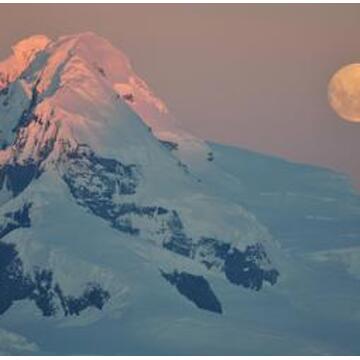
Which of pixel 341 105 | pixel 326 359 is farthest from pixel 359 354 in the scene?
pixel 341 105

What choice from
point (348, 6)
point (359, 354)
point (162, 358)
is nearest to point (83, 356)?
point (162, 358)

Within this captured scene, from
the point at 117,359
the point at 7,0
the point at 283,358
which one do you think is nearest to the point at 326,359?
the point at 283,358

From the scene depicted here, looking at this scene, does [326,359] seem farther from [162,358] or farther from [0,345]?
[0,345]

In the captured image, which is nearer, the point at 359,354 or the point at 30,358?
the point at 30,358

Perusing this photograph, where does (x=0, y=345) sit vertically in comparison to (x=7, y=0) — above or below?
below

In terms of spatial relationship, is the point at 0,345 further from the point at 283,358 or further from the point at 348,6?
the point at 348,6

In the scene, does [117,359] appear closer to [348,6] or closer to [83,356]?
[83,356]

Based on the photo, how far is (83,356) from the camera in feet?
655

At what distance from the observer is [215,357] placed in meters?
189

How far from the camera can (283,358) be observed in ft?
639

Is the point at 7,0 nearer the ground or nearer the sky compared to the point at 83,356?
nearer the sky

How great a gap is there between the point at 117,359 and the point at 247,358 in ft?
33.7

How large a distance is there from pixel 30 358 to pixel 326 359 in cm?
2424

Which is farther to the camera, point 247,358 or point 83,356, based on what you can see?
point 83,356
